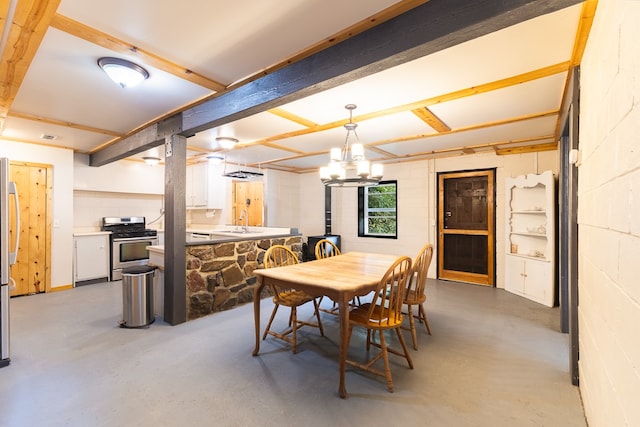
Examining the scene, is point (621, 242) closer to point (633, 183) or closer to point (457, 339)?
point (633, 183)

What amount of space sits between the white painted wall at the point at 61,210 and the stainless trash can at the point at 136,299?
2.46 metres

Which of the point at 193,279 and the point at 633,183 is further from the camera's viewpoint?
the point at 193,279

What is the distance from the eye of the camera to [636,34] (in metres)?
0.98

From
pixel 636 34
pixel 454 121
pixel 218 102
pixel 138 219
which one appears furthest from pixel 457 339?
pixel 138 219

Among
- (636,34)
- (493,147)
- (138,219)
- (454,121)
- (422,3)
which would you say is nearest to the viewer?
(636,34)

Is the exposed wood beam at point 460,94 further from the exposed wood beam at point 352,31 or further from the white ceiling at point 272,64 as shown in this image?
the exposed wood beam at point 352,31

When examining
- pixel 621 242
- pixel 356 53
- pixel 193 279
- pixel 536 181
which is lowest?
pixel 193 279

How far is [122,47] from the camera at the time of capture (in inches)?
78.3

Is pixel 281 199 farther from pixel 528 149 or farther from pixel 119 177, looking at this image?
pixel 528 149

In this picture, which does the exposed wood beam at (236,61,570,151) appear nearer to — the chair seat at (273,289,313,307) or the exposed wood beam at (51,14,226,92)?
the exposed wood beam at (51,14,226,92)

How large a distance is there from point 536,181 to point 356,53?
391cm

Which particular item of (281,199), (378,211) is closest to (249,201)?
(281,199)

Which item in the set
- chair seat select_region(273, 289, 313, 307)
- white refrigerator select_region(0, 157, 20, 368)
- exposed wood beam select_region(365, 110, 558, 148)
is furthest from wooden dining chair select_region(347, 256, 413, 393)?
white refrigerator select_region(0, 157, 20, 368)

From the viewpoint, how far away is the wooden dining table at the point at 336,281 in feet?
6.82
